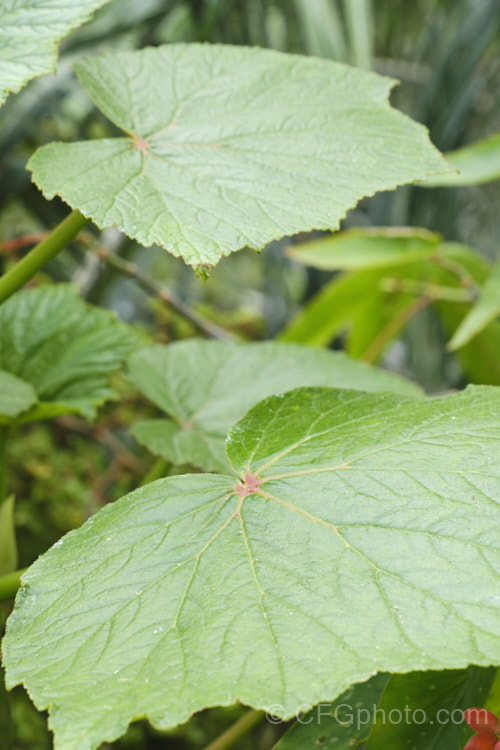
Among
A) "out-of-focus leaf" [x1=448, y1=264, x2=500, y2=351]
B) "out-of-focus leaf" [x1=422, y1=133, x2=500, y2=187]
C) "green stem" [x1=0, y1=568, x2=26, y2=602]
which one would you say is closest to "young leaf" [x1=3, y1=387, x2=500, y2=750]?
"green stem" [x1=0, y1=568, x2=26, y2=602]

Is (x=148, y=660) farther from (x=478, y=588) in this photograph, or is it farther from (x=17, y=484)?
(x=17, y=484)

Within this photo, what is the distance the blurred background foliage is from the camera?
3.58 feet

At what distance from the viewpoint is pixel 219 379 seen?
0.64m

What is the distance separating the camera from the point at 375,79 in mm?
442

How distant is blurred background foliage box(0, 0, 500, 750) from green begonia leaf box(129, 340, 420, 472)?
243 mm

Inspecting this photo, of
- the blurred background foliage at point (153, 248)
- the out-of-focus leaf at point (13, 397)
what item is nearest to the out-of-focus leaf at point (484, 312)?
the blurred background foliage at point (153, 248)

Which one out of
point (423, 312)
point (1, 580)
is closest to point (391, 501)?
point (1, 580)

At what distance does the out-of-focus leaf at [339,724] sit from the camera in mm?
405

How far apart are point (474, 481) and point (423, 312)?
4.04ft

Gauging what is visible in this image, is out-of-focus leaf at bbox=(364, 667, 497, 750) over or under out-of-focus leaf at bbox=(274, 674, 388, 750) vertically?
over

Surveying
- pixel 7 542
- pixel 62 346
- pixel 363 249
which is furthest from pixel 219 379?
pixel 363 249

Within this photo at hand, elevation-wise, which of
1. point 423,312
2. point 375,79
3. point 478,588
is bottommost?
point 423,312

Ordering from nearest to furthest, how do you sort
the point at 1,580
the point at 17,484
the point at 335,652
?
the point at 335,652, the point at 1,580, the point at 17,484

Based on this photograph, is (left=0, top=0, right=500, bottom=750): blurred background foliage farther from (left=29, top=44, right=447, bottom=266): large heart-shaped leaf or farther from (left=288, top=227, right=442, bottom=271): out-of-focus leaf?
(left=29, top=44, right=447, bottom=266): large heart-shaped leaf
